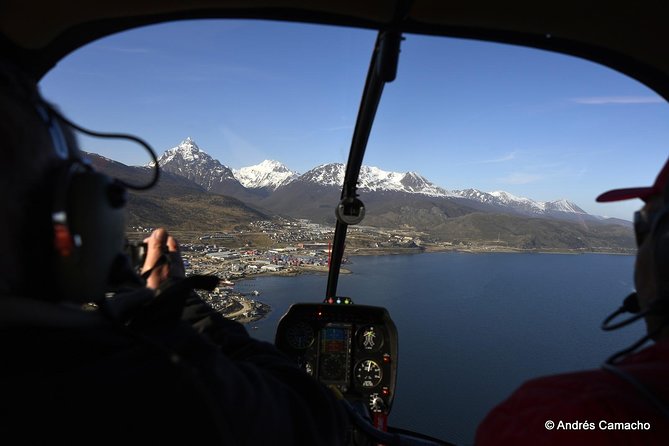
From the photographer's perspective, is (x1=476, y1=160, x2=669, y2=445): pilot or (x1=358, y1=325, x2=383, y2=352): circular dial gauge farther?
(x1=358, y1=325, x2=383, y2=352): circular dial gauge

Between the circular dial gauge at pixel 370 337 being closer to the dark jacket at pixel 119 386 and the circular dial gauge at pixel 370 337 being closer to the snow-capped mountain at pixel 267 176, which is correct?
the dark jacket at pixel 119 386

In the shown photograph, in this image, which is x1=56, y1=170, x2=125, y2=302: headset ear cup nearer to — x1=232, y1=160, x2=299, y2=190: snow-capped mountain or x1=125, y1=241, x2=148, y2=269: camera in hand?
x1=125, y1=241, x2=148, y2=269: camera in hand

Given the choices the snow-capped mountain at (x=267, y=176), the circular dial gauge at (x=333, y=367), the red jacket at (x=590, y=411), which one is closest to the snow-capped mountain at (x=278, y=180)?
the snow-capped mountain at (x=267, y=176)

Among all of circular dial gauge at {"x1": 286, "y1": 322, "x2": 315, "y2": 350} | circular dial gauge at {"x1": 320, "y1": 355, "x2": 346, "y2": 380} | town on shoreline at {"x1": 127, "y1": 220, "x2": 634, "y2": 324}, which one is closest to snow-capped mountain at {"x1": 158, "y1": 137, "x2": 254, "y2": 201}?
town on shoreline at {"x1": 127, "y1": 220, "x2": 634, "y2": 324}

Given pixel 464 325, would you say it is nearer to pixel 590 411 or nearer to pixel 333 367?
pixel 333 367

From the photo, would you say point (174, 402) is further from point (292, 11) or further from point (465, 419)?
point (465, 419)

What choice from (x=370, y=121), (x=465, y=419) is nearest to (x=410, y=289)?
(x=465, y=419)
